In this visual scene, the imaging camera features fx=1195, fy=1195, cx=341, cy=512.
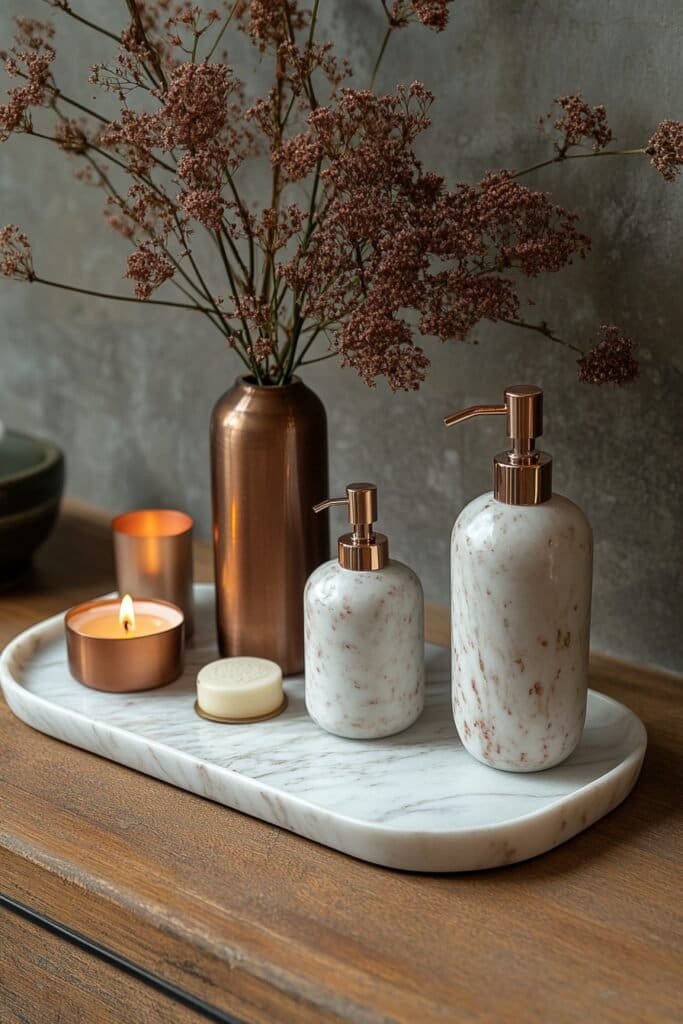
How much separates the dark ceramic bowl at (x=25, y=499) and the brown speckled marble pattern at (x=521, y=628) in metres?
0.52

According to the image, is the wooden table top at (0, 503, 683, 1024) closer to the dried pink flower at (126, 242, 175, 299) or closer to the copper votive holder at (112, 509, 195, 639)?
the copper votive holder at (112, 509, 195, 639)

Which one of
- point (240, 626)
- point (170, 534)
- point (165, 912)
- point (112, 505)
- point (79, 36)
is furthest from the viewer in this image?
point (112, 505)

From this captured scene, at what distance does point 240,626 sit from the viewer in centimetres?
89

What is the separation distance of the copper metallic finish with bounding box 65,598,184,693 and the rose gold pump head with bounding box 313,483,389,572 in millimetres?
178

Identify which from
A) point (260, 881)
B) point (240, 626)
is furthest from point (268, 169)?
point (260, 881)

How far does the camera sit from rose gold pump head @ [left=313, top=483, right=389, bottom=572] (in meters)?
0.76

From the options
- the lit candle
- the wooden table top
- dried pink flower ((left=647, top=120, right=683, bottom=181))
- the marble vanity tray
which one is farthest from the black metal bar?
dried pink flower ((left=647, top=120, right=683, bottom=181))

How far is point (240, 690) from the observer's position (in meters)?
0.83

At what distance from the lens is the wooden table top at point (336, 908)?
591mm

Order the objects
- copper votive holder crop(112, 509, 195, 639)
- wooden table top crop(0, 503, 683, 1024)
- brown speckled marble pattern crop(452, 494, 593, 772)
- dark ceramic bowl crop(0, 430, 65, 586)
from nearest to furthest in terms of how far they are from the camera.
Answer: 1. wooden table top crop(0, 503, 683, 1024)
2. brown speckled marble pattern crop(452, 494, 593, 772)
3. copper votive holder crop(112, 509, 195, 639)
4. dark ceramic bowl crop(0, 430, 65, 586)

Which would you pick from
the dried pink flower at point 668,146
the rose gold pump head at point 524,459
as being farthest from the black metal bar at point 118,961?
the dried pink flower at point 668,146

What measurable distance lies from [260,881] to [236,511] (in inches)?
11.0

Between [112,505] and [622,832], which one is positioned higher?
[112,505]

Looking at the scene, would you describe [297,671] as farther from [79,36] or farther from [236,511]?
[79,36]
